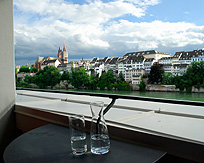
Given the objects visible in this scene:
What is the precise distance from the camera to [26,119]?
6.80ft

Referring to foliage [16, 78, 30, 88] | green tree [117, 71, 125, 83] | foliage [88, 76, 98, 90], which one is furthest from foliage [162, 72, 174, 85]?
foliage [16, 78, 30, 88]

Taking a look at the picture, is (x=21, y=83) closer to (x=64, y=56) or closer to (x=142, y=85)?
(x=64, y=56)

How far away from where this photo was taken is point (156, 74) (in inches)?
72.0

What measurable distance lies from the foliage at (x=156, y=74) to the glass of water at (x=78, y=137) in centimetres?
113

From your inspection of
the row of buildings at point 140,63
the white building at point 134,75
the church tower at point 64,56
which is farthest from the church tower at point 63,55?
the white building at point 134,75

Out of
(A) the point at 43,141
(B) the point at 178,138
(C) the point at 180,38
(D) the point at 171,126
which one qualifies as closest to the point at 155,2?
(C) the point at 180,38

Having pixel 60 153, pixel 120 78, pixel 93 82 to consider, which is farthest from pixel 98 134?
pixel 93 82

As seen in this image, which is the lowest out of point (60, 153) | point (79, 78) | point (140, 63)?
point (60, 153)

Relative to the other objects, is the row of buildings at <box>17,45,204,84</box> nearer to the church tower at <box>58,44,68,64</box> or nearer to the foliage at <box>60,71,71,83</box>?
the foliage at <box>60,71,71,83</box>

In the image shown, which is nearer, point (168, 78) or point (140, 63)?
point (168, 78)

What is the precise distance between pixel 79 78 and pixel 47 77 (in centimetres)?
75

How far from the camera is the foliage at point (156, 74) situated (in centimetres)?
179

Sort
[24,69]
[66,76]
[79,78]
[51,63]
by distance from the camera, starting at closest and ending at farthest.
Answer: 1. [79,78]
2. [66,76]
3. [51,63]
4. [24,69]

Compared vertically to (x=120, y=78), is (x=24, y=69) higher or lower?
higher
